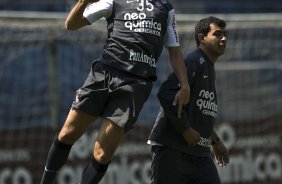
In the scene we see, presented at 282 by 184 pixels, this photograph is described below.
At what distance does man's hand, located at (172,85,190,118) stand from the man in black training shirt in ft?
0.28

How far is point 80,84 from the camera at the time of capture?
10359 millimetres

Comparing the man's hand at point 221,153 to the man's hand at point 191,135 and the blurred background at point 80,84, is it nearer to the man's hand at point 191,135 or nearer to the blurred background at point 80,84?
the man's hand at point 191,135

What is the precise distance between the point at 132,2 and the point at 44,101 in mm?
4558

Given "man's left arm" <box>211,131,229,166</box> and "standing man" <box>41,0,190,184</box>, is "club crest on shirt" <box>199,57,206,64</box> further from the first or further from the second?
"man's left arm" <box>211,131,229,166</box>

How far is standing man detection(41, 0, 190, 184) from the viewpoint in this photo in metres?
5.82

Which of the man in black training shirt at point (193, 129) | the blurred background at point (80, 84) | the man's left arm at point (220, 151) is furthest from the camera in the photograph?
the blurred background at point (80, 84)

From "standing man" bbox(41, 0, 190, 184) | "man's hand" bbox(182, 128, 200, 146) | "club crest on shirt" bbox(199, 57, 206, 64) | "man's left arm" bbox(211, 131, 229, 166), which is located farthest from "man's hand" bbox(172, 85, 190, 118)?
"man's left arm" bbox(211, 131, 229, 166)

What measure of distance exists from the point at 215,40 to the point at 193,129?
73cm

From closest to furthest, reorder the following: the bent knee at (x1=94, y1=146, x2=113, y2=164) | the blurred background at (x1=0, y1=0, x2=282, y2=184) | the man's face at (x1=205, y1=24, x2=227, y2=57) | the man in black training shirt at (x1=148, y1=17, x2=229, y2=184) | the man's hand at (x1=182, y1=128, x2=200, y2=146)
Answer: the bent knee at (x1=94, y1=146, x2=113, y2=164)
the man's hand at (x1=182, y1=128, x2=200, y2=146)
the man in black training shirt at (x1=148, y1=17, x2=229, y2=184)
the man's face at (x1=205, y1=24, x2=227, y2=57)
the blurred background at (x1=0, y1=0, x2=282, y2=184)

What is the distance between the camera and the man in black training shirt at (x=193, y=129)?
607cm

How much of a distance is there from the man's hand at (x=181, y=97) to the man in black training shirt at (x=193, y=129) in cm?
9

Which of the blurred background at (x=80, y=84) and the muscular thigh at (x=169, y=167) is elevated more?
the muscular thigh at (x=169, y=167)

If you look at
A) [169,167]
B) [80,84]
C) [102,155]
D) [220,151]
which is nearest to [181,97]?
[169,167]

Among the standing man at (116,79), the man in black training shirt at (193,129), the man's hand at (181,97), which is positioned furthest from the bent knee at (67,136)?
the man's hand at (181,97)
